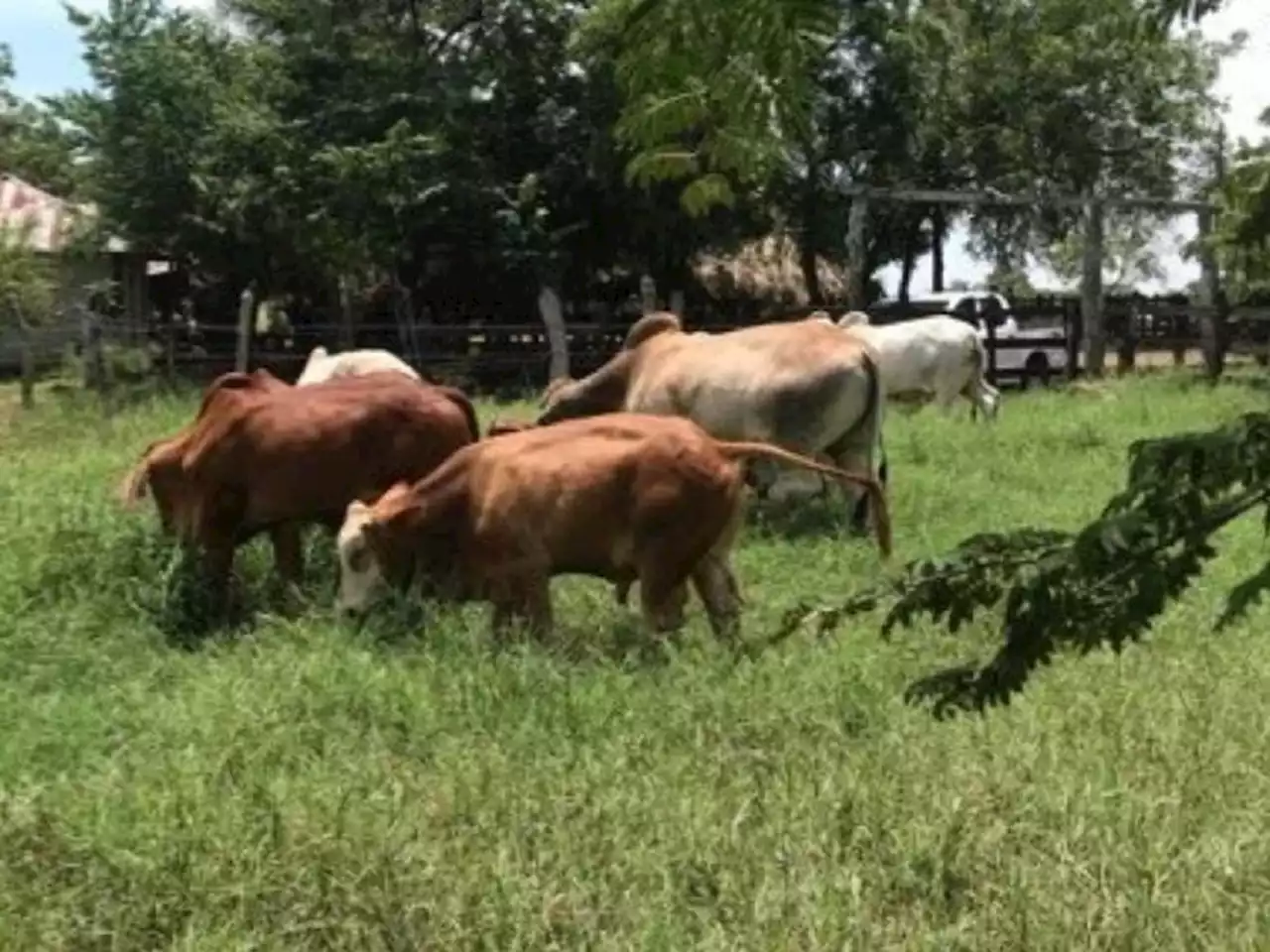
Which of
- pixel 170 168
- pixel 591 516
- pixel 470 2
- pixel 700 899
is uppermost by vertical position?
pixel 470 2

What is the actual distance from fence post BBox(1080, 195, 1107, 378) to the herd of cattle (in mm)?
11845

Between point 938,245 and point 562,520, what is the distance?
2690cm

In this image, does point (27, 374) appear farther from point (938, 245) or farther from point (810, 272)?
point (938, 245)

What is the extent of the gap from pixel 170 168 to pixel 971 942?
1990 centimetres

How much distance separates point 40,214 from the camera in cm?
2848

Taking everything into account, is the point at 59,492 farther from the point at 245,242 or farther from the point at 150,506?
the point at 245,242

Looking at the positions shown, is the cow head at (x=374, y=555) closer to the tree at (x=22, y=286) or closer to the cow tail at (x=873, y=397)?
the cow tail at (x=873, y=397)

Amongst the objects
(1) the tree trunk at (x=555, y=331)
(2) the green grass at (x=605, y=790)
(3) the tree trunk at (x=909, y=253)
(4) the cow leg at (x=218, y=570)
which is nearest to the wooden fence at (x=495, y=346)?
(1) the tree trunk at (x=555, y=331)

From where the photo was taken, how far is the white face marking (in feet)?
24.3

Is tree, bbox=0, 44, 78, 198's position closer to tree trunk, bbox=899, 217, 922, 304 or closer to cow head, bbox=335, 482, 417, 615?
tree trunk, bbox=899, 217, 922, 304

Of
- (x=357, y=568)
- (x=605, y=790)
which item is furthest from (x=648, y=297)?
(x=605, y=790)

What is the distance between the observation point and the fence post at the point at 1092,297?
21844 mm

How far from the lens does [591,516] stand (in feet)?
23.1

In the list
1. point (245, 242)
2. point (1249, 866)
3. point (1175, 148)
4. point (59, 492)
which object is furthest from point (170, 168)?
point (1249, 866)
